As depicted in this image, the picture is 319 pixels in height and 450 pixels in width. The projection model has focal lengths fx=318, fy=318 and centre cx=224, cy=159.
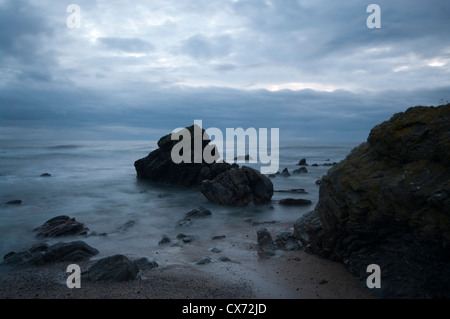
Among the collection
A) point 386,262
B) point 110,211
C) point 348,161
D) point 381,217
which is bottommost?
point 110,211

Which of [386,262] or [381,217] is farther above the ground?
[381,217]

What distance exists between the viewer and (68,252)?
317 inches

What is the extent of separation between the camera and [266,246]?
8594 mm

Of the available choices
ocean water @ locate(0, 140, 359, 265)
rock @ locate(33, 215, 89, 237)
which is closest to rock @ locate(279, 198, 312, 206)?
ocean water @ locate(0, 140, 359, 265)

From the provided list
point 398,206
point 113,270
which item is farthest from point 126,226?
point 398,206

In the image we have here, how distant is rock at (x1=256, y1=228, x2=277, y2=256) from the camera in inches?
323

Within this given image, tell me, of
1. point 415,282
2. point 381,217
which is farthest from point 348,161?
point 415,282

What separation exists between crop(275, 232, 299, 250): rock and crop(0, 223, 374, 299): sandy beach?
36 centimetres

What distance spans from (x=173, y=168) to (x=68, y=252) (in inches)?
603

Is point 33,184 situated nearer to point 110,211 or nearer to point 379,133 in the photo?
point 110,211

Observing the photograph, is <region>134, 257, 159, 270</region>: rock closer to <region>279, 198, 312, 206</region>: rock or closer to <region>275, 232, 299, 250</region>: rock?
<region>275, 232, 299, 250</region>: rock

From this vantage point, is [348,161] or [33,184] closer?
[348,161]

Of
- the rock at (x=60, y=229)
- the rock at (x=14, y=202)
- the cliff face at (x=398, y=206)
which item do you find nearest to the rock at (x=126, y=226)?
the rock at (x=60, y=229)
